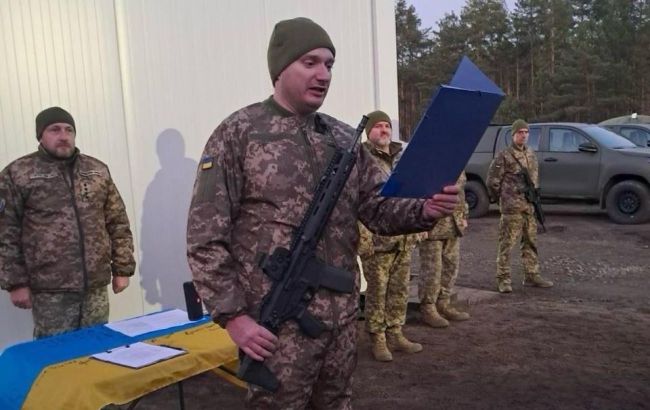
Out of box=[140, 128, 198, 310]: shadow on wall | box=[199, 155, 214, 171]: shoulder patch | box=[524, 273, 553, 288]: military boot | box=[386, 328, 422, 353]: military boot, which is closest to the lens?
box=[199, 155, 214, 171]: shoulder patch

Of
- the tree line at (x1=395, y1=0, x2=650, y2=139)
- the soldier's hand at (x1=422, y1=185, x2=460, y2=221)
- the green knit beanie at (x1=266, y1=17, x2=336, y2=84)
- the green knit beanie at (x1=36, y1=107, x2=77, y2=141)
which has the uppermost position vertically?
the tree line at (x1=395, y1=0, x2=650, y2=139)

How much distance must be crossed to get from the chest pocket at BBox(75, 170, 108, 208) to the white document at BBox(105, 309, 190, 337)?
2.34 feet

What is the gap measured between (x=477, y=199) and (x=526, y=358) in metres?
7.82

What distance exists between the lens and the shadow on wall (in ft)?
15.7

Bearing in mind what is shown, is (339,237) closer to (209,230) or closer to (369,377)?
(209,230)

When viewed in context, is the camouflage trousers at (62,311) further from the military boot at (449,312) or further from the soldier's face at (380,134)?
the military boot at (449,312)

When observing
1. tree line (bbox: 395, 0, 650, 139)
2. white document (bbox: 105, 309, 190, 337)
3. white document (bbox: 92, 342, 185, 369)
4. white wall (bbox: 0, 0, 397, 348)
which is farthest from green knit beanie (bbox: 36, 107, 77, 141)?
tree line (bbox: 395, 0, 650, 139)

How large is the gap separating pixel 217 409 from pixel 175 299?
1.24 m

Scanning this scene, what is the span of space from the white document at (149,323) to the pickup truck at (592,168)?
8116 mm

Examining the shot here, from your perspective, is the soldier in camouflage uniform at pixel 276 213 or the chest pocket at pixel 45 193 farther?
the chest pocket at pixel 45 193

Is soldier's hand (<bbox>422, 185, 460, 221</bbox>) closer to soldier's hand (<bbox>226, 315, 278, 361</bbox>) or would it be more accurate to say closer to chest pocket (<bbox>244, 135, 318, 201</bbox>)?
chest pocket (<bbox>244, 135, 318, 201</bbox>)

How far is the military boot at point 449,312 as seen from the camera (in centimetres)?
584

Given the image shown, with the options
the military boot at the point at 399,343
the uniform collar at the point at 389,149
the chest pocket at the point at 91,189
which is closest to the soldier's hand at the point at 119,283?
the chest pocket at the point at 91,189

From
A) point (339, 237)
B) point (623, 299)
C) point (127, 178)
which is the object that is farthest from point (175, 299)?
point (623, 299)
